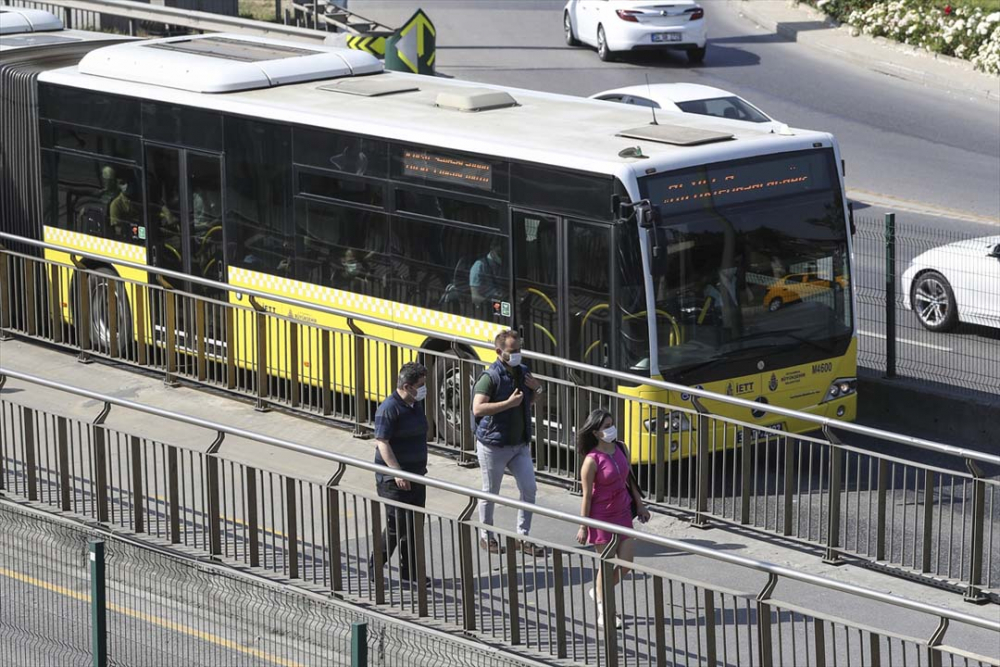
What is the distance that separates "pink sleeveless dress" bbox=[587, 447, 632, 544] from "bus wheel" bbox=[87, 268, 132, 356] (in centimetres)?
706

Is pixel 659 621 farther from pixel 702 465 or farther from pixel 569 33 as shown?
pixel 569 33

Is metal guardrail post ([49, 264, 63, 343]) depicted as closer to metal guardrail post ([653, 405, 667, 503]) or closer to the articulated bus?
the articulated bus

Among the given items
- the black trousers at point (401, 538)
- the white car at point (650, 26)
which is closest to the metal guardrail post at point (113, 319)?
the black trousers at point (401, 538)

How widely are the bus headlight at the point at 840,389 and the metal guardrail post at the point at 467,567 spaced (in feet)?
16.4

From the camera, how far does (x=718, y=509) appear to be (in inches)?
488

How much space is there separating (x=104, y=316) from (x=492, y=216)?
16.1 feet

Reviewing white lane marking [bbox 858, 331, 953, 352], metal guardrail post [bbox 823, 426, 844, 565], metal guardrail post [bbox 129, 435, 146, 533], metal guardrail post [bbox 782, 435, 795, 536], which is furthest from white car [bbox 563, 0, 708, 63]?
metal guardrail post [bbox 129, 435, 146, 533]

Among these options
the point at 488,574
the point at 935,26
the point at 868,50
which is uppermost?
the point at 935,26

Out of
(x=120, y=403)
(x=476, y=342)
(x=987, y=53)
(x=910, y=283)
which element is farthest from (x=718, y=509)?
(x=987, y=53)

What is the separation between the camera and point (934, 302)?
1769 cm

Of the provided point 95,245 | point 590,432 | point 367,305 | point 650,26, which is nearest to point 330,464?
point 367,305

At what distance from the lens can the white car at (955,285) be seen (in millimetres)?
16969

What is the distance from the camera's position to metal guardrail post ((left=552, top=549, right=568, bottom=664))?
30.6 feet

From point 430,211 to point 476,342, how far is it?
145 centimetres
